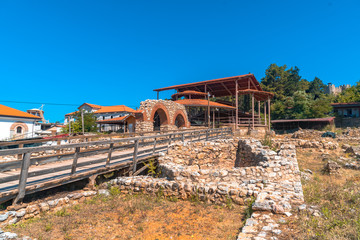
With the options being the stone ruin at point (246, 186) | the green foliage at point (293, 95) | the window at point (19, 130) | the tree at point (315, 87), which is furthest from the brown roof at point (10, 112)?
the tree at point (315, 87)

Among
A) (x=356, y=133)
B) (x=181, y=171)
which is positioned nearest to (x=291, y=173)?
(x=181, y=171)

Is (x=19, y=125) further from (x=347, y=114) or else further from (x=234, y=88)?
(x=347, y=114)

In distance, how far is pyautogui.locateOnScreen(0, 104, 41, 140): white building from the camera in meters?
30.8

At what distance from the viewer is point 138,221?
176 inches

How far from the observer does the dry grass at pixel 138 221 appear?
3910 millimetres

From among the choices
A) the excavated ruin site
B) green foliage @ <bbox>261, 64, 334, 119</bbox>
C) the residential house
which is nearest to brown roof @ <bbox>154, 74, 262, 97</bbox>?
green foliage @ <bbox>261, 64, 334, 119</bbox>

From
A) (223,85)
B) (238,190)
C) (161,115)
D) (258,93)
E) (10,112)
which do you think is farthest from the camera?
(10,112)

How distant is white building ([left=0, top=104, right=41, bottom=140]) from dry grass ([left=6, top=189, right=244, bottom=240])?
3277 cm

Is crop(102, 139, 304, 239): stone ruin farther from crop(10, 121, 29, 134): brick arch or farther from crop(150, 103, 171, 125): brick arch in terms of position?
crop(10, 121, 29, 134): brick arch

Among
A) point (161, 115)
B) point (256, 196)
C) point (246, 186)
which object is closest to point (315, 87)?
point (161, 115)

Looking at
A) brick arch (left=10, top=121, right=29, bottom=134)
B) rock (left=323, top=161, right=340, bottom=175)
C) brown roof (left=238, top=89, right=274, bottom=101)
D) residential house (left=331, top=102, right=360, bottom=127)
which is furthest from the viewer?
residential house (left=331, top=102, right=360, bottom=127)

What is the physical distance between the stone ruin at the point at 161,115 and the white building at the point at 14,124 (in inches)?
888

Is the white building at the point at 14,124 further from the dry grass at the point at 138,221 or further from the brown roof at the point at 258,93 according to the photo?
the dry grass at the point at 138,221

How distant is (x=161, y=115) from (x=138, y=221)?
1763 cm
